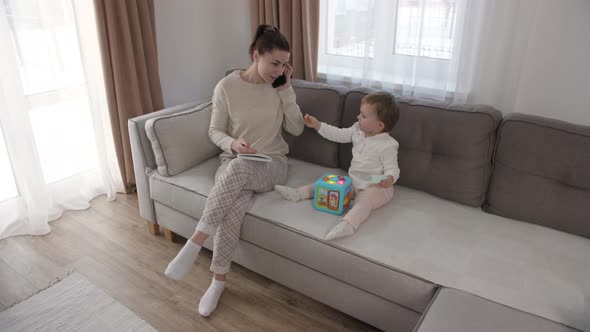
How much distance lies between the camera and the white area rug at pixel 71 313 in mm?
1744

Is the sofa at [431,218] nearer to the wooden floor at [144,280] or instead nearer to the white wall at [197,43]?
the wooden floor at [144,280]

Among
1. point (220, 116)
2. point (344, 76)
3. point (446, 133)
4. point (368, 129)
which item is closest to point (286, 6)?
point (344, 76)

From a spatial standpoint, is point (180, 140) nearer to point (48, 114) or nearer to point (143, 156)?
point (143, 156)

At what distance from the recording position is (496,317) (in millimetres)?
1283

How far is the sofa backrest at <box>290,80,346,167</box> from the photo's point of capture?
220 centimetres

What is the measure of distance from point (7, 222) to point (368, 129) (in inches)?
83.1

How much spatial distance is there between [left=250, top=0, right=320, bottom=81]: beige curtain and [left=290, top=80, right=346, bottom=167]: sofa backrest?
0.34 meters

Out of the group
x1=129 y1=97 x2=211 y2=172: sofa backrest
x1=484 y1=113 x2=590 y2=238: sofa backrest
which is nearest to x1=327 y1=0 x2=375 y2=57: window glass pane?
x1=484 y1=113 x2=590 y2=238: sofa backrest

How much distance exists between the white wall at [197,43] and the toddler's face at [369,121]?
5.03 feet

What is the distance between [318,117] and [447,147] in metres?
0.69

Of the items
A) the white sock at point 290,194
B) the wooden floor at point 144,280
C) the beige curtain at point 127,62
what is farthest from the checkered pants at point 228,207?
the beige curtain at point 127,62

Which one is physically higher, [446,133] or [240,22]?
[240,22]

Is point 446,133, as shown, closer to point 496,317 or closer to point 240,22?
point 496,317

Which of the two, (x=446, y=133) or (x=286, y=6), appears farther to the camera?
(x=286, y=6)
